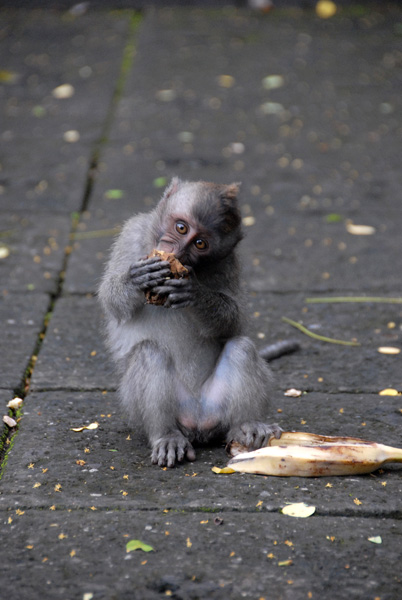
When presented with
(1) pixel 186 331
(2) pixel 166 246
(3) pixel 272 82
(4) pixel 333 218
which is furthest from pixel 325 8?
(2) pixel 166 246

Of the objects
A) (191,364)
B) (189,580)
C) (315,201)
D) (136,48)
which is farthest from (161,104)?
(189,580)

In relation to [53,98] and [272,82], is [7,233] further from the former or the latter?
[272,82]

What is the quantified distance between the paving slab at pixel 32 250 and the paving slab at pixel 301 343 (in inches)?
14.2

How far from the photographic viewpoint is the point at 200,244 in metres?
4.01

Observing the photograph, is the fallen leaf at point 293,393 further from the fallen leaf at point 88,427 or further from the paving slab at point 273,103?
the paving slab at point 273,103

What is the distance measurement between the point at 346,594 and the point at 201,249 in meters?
1.68

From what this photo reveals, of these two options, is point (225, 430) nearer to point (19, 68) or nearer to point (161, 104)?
point (161, 104)

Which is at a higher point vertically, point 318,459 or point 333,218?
point 318,459

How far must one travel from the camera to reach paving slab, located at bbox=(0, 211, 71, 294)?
610 centimetres

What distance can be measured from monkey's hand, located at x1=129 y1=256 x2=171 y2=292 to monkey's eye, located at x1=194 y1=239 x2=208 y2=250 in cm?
18

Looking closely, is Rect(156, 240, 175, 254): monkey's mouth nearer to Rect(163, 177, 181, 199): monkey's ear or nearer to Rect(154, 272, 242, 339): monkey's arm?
Rect(154, 272, 242, 339): monkey's arm

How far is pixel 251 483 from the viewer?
3.84 m

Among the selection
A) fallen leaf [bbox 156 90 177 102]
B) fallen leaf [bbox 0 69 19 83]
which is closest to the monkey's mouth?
fallen leaf [bbox 156 90 177 102]

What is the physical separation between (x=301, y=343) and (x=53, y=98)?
566 centimetres
